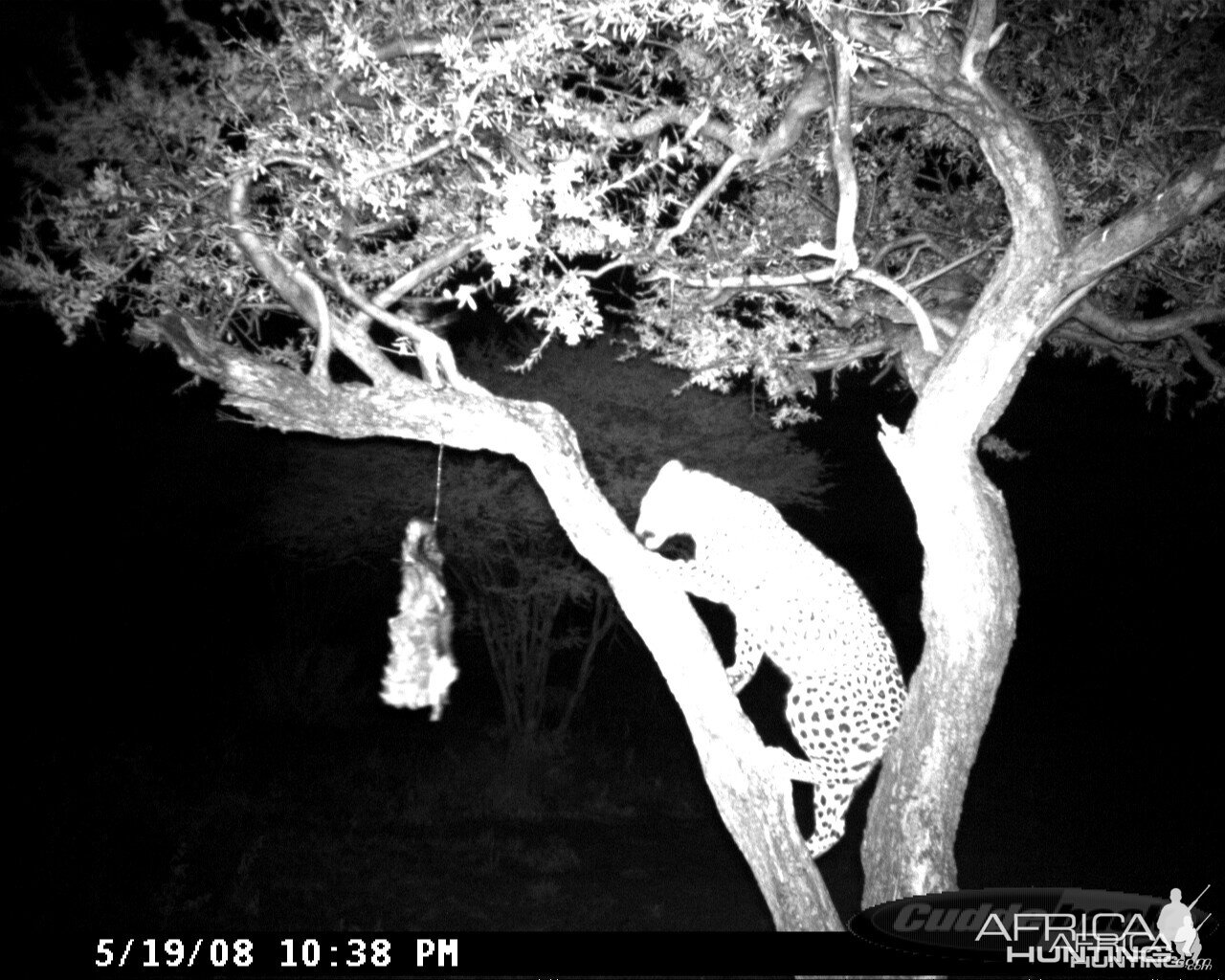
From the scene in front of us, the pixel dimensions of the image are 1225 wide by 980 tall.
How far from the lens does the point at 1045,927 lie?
443 centimetres

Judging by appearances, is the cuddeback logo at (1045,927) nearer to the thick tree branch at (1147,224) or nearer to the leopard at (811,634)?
the leopard at (811,634)

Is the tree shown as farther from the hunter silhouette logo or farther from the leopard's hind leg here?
the hunter silhouette logo

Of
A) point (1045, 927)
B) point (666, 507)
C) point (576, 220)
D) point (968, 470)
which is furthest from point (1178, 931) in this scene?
point (576, 220)

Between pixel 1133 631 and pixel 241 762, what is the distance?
15.2 metres

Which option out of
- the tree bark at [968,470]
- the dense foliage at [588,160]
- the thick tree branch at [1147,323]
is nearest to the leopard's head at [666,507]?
the dense foliage at [588,160]

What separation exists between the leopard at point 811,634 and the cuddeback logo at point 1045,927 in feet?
1.92

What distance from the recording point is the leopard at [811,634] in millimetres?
5137

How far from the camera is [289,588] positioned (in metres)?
16.4

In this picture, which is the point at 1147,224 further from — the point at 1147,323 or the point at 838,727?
the point at 838,727

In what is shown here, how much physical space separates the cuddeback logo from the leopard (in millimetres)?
586

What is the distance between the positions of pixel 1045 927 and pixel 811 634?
1577 mm

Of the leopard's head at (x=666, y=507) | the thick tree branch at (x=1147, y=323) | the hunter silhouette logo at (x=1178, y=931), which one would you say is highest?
the thick tree branch at (x=1147, y=323)

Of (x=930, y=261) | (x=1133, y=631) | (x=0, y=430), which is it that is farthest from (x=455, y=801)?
(x=1133, y=631)

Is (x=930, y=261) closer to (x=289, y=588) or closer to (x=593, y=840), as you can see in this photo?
(x=593, y=840)
